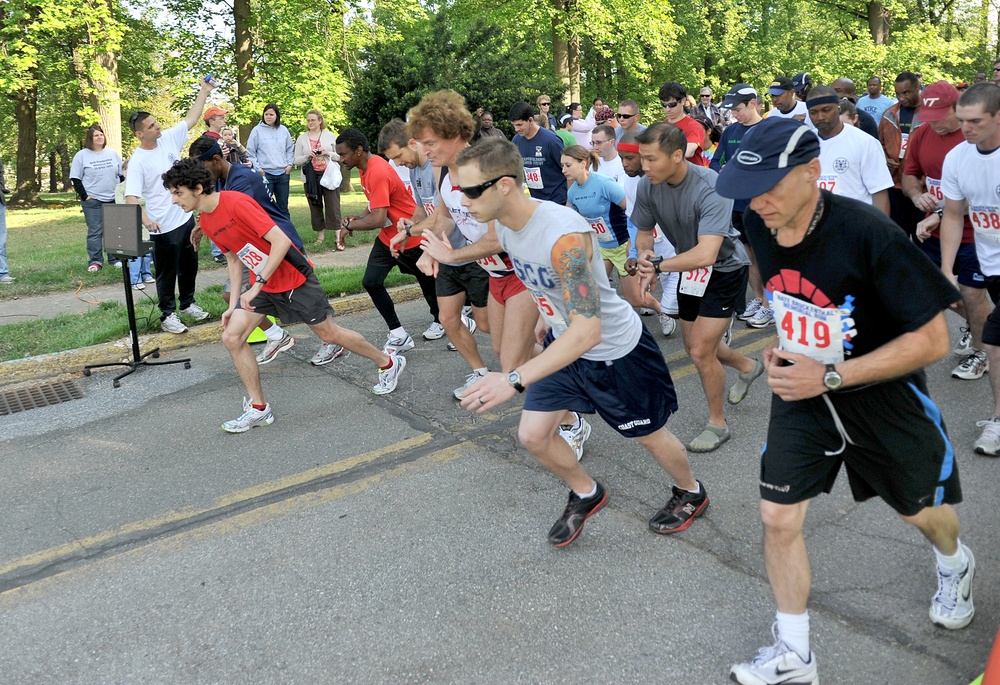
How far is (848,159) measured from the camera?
254 inches

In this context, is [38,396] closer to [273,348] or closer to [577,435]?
[273,348]

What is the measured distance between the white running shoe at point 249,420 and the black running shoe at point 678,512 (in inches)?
113

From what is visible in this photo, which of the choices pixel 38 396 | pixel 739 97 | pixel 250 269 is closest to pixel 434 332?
pixel 250 269

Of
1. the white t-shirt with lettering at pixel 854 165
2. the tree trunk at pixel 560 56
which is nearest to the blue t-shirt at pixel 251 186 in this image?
the white t-shirt with lettering at pixel 854 165

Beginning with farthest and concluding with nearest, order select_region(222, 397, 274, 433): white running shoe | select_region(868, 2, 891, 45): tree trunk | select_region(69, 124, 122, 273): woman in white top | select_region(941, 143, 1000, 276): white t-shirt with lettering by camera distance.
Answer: select_region(868, 2, 891, 45): tree trunk < select_region(69, 124, 122, 273): woman in white top < select_region(222, 397, 274, 433): white running shoe < select_region(941, 143, 1000, 276): white t-shirt with lettering

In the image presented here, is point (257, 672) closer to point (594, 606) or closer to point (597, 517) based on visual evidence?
point (594, 606)

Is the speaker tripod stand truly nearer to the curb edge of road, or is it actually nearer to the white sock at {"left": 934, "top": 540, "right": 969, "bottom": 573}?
the curb edge of road

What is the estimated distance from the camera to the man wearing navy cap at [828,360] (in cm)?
257

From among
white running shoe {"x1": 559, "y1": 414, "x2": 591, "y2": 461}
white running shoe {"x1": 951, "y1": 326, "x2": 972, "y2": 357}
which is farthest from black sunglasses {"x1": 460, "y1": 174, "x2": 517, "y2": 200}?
white running shoe {"x1": 951, "y1": 326, "x2": 972, "y2": 357}

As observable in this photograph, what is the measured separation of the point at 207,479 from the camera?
195 inches

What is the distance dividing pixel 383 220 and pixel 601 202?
1776mm

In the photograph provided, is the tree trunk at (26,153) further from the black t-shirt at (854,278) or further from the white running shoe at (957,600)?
the white running shoe at (957,600)

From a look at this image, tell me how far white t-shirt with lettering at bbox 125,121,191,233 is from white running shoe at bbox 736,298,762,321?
5380 millimetres

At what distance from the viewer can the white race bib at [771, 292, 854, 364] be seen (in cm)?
273
